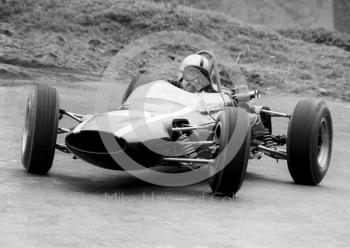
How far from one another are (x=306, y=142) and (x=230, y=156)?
165 cm

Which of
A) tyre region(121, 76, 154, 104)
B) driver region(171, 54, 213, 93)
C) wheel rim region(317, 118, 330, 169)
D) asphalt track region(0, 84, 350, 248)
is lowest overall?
asphalt track region(0, 84, 350, 248)

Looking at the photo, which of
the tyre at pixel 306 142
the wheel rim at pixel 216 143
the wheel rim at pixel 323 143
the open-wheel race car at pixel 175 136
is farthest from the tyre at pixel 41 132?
the wheel rim at pixel 323 143

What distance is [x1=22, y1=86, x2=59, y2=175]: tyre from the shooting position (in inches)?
379

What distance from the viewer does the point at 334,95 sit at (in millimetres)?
20516

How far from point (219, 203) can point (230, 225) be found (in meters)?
1.02

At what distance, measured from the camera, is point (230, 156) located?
29.5 ft

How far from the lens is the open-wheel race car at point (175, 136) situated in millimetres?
9070

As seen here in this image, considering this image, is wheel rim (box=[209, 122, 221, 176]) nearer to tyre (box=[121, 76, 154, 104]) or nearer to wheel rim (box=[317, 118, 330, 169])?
wheel rim (box=[317, 118, 330, 169])

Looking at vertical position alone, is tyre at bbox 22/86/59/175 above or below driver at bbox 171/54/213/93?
below

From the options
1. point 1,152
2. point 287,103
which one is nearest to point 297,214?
point 1,152

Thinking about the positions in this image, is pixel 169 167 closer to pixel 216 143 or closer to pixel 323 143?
pixel 216 143

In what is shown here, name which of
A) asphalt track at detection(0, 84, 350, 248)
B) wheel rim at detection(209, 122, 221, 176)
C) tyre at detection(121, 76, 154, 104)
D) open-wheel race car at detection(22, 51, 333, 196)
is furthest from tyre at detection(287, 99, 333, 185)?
tyre at detection(121, 76, 154, 104)

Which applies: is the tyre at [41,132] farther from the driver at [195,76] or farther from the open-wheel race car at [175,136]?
the driver at [195,76]

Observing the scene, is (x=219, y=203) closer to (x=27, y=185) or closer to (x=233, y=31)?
(x=27, y=185)
